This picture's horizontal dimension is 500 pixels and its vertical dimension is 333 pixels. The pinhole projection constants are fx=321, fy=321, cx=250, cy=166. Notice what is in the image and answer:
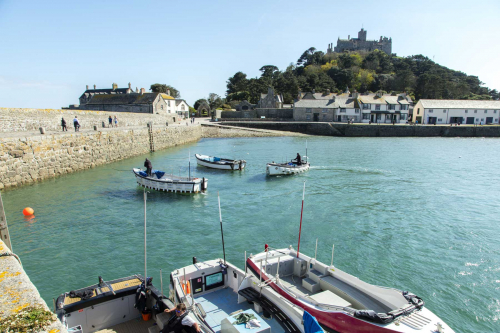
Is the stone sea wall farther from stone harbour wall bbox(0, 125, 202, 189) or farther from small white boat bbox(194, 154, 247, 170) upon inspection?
small white boat bbox(194, 154, 247, 170)

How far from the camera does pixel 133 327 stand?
7.31 meters

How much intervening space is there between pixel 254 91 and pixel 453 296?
9315 centimetres

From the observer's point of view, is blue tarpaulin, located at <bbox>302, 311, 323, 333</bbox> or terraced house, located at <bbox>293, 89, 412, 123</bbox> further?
terraced house, located at <bbox>293, 89, 412, 123</bbox>

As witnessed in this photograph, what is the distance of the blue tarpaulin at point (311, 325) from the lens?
6.32 m

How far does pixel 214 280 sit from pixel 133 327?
2518 millimetres

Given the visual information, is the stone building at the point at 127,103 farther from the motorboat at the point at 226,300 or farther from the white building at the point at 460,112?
the white building at the point at 460,112

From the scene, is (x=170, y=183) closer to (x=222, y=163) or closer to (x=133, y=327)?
(x=222, y=163)

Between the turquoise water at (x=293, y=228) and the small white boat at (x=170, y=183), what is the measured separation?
1.85 feet

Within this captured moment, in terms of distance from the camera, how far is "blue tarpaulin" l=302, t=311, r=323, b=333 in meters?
6.32

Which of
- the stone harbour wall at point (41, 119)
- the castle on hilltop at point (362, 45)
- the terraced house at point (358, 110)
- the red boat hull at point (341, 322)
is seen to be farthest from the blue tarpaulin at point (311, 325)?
the castle on hilltop at point (362, 45)

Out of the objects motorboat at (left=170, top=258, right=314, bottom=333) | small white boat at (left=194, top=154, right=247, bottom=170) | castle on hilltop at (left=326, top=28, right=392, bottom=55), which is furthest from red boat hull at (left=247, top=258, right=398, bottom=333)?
castle on hilltop at (left=326, top=28, right=392, bottom=55)

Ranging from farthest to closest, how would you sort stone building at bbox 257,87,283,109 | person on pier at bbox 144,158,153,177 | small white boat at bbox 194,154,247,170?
stone building at bbox 257,87,283,109 < small white boat at bbox 194,154,247,170 < person on pier at bbox 144,158,153,177

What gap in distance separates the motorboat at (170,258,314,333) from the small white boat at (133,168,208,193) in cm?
1309

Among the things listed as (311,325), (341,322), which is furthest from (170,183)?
(311,325)
